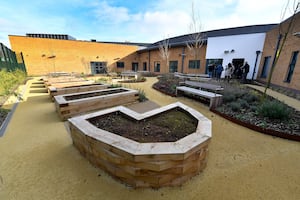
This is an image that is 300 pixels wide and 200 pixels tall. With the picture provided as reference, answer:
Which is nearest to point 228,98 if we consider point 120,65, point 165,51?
point 165,51

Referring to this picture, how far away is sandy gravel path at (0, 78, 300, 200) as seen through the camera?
168 centimetres

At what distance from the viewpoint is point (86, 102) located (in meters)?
4.14

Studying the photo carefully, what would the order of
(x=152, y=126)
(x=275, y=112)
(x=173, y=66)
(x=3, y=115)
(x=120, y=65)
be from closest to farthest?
(x=152, y=126), (x=275, y=112), (x=3, y=115), (x=173, y=66), (x=120, y=65)

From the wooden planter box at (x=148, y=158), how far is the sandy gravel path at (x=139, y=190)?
118 mm

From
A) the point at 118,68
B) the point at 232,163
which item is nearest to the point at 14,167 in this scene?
the point at 232,163

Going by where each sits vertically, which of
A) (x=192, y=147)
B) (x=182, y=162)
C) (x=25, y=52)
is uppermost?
(x=25, y=52)

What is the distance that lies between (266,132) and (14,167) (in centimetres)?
503

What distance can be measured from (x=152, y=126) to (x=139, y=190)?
3.44 feet

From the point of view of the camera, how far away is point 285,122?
347 centimetres

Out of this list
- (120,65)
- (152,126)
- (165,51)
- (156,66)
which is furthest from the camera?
(120,65)

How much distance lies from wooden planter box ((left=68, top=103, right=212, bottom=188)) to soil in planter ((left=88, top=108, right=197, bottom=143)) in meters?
0.30

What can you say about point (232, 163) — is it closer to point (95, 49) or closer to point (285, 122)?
point (285, 122)

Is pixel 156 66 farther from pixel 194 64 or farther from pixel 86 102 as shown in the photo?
pixel 86 102

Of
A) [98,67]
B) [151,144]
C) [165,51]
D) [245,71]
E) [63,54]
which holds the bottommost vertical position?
[151,144]
